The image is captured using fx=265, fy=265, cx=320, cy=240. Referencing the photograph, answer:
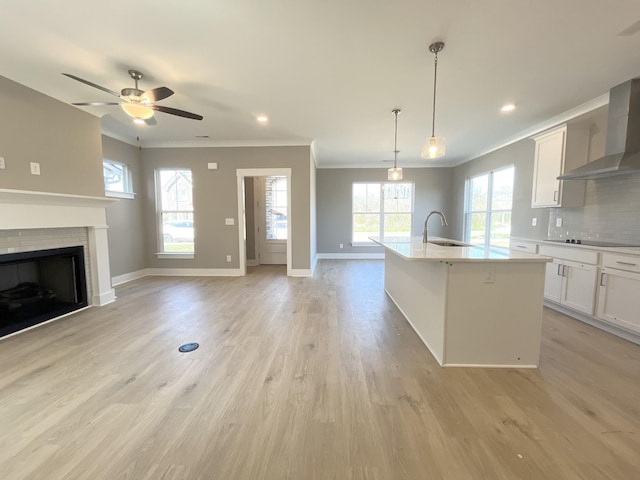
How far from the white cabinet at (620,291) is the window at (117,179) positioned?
6.99 m

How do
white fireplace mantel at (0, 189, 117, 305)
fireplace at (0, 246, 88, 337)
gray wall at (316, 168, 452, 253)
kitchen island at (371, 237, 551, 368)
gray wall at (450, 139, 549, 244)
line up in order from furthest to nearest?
gray wall at (316, 168, 452, 253) < gray wall at (450, 139, 549, 244) < fireplace at (0, 246, 88, 337) < white fireplace mantel at (0, 189, 117, 305) < kitchen island at (371, 237, 551, 368)

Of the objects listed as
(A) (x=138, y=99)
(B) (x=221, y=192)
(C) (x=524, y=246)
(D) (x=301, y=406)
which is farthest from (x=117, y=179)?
(C) (x=524, y=246)

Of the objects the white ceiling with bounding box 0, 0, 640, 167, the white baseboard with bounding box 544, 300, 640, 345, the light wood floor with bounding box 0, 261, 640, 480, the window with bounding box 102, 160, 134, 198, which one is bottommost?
the light wood floor with bounding box 0, 261, 640, 480

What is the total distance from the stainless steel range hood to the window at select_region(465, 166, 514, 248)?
205 centimetres

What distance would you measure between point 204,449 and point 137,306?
2918mm

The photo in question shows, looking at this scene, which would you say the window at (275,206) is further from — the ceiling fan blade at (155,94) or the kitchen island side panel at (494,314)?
the kitchen island side panel at (494,314)

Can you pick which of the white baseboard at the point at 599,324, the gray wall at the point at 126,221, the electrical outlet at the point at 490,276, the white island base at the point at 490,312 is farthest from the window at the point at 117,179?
the white baseboard at the point at 599,324

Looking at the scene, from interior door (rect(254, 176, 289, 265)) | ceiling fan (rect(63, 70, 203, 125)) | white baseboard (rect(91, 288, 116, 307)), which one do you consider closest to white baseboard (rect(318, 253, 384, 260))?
interior door (rect(254, 176, 289, 265))

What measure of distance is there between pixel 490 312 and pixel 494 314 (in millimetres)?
36

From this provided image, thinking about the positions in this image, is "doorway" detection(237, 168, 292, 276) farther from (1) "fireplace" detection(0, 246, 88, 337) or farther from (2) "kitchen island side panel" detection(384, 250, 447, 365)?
(2) "kitchen island side panel" detection(384, 250, 447, 365)

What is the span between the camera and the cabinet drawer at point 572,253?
295 cm

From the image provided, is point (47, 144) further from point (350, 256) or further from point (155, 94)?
point (350, 256)

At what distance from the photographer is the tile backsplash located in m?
2.98

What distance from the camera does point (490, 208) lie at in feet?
18.8
